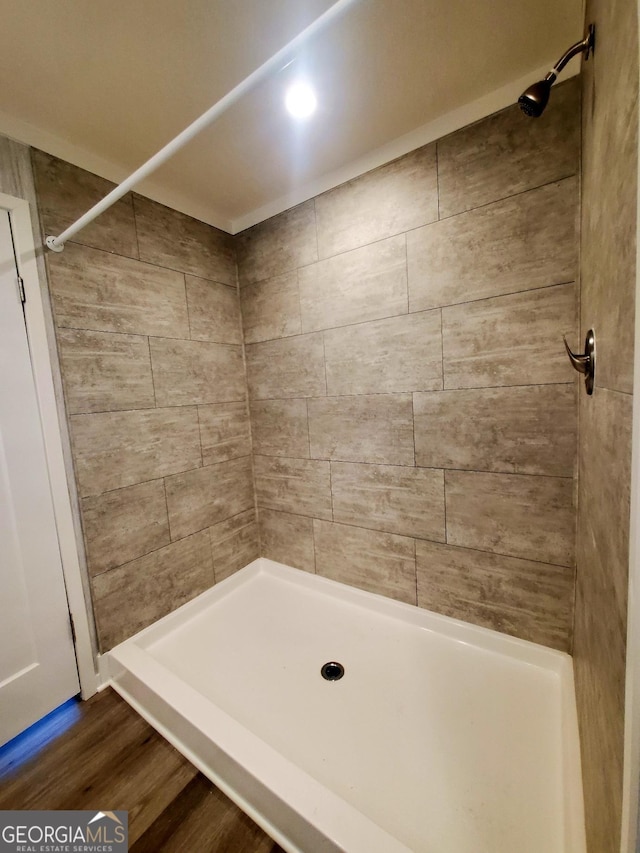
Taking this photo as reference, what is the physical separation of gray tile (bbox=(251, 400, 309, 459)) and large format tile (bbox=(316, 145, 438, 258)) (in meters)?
0.86

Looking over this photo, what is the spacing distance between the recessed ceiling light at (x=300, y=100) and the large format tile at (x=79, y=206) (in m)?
0.86

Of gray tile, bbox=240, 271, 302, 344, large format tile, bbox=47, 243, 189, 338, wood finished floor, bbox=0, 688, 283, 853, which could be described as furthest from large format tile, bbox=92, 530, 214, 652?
gray tile, bbox=240, 271, 302, 344

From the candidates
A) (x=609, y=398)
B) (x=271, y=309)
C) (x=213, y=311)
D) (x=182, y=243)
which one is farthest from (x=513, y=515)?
(x=182, y=243)

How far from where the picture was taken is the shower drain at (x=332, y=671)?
138 cm

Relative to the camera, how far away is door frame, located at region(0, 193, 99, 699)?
1209mm

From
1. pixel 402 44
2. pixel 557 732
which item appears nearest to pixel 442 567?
pixel 557 732

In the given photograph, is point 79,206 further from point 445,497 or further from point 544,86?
point 445,497

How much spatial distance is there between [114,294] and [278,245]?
913 millimetres

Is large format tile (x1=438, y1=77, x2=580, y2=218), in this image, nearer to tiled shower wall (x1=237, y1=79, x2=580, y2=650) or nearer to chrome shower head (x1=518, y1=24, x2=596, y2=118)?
tiled shower wall (x1=237, y1=79, x2=580, y2=650)

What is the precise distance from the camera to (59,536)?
4.31 feet

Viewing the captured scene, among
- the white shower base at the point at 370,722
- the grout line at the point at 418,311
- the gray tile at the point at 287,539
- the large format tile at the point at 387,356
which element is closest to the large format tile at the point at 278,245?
the grout line at the point at 418,311

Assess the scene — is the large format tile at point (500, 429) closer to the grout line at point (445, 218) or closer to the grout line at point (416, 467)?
the grout line at point (416, 467)
